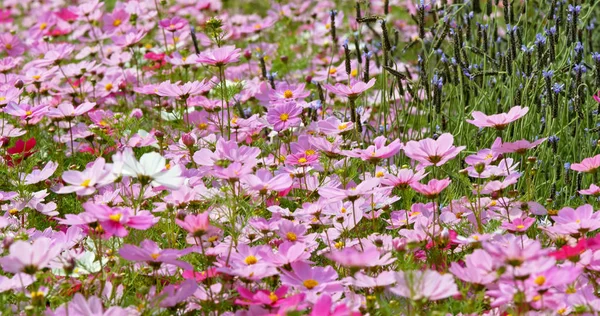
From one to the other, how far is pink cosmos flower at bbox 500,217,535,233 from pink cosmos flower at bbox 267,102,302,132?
0.59m

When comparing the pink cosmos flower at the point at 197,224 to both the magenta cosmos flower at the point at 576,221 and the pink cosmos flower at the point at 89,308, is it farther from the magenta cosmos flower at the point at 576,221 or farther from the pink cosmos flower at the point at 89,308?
the magenta cosmos flower at the point at 576,221

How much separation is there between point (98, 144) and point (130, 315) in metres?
1.08

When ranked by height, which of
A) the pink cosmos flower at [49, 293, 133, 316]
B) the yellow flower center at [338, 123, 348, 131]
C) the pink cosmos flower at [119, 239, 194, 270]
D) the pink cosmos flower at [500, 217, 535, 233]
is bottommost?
the pink cosmos flower at [500, 217, 535, 233]

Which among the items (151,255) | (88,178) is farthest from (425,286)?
(88,178)

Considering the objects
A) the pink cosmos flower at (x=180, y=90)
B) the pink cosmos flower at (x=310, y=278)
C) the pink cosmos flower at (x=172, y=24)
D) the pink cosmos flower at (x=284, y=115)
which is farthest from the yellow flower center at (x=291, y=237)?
the pink cosmos flower at (x=172, y=24)

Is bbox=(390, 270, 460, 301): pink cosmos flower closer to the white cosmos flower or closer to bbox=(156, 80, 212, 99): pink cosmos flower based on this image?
the white cosmos flower

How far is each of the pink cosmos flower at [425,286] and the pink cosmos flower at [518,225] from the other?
12.4 inches

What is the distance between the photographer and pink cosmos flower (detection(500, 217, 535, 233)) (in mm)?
1607

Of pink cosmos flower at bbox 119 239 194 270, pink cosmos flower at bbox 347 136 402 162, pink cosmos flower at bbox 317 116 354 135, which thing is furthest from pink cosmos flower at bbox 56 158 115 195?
pink cosmos flower at bbox 317 116 354 135

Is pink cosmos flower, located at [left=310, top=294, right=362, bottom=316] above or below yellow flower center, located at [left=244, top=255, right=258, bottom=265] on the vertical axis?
above

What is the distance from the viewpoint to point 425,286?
4.41ft

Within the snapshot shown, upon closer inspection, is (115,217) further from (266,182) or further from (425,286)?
(425,286)

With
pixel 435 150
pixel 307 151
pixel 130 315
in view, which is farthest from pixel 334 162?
pixel 130 315

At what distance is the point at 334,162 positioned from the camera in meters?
2.10
